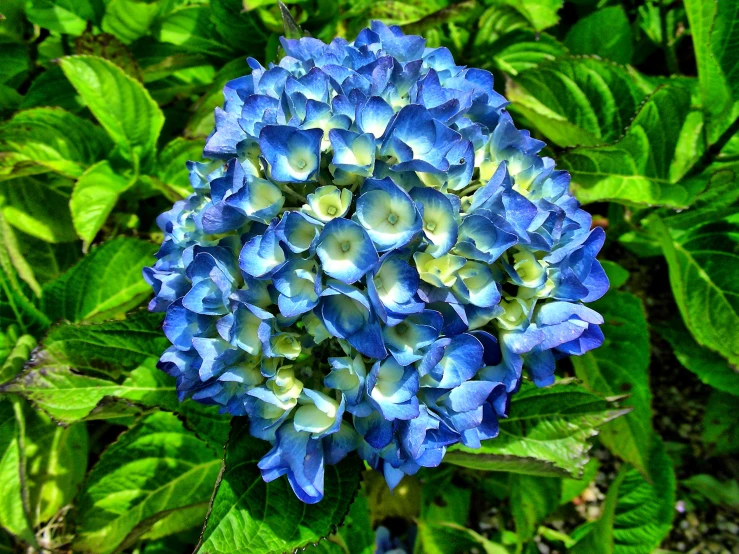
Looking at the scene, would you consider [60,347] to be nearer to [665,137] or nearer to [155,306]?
[155,306]

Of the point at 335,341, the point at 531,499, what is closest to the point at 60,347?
the point at 335,341

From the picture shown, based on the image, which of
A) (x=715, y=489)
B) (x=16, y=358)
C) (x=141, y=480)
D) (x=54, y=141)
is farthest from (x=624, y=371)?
(x=54, y=141)

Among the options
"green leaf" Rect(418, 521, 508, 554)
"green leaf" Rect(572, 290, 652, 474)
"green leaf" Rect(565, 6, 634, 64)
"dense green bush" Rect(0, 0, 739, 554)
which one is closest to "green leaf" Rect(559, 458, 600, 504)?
"dense green bush" Rect(0, 0, 739, 554)

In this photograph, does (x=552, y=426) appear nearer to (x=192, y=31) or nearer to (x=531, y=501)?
(x=531, y=501)

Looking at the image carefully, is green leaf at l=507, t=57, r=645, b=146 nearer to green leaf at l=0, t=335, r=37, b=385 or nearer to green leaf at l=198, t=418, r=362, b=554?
green leaf at l=198, t=418, r=362, b=554

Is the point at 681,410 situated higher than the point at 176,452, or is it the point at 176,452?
the point at 176,452

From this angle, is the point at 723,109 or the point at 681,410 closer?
the point at 723,109
